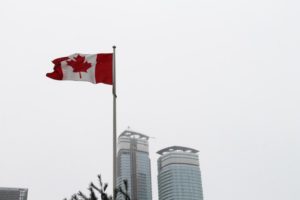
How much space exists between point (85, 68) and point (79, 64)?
0.27 meters

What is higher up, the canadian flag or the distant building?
the distant building

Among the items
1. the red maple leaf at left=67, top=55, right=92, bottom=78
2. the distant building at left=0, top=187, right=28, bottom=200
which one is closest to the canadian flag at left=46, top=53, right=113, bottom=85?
the red maple leaf at left=67, top=55, right=92, bottom=78

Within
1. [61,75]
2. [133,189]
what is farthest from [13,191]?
[61,75]

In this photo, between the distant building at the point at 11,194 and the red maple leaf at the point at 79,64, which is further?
the distant building at the point at 11,194

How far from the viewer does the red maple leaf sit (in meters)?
14.6

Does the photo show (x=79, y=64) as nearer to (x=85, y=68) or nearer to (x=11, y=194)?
(x=85, y=68)

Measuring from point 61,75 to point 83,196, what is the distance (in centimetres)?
449

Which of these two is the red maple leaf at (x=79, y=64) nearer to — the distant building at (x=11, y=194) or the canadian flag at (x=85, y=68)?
the canadian flag at (x=85, y=68)

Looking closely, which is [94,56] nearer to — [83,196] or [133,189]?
[83,196]

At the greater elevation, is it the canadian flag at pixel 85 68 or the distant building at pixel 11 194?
the distant building at pixel 11 194

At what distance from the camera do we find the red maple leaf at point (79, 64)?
14641 millimetres

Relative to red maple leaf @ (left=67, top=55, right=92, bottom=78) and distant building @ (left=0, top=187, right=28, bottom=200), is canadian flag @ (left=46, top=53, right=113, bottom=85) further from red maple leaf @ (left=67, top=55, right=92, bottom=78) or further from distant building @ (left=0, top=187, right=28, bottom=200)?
distant building @ (left=0, top=187, right=28, bottom=200)

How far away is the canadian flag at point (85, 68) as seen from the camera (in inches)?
575

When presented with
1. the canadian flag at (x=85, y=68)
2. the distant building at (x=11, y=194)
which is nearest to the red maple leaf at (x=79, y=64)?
the canadian flag at (x=85, y=68)
